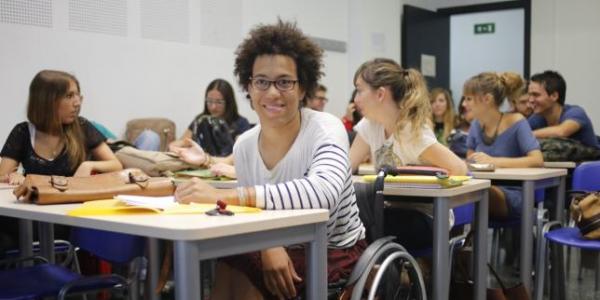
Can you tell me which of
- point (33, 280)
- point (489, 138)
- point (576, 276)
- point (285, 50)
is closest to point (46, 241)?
point (33, 280)

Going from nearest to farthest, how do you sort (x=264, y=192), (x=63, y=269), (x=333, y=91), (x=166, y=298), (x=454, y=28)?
(x=264, y=192), (x=63, y=269), (x=166, y=298), (x=333, y=91), (x=454, y=28)

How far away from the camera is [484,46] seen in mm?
8898

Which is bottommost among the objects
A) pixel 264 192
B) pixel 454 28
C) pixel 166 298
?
pixel 166 298

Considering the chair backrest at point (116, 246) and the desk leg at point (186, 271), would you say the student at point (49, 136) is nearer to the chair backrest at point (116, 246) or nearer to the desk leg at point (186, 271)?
the chair backrest at point (116, 246)

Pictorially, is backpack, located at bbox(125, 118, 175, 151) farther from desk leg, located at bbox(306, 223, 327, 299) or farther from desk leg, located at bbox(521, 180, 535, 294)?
desk leg, located at bbox(306, 223, 327, 299)

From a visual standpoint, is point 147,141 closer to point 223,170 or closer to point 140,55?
point 140,55

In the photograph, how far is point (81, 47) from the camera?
4.79 meters

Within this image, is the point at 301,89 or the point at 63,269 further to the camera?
the point at 63,269

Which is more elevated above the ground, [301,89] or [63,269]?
[301,89]

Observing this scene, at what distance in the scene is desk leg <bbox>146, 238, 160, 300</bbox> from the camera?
82.6 inches

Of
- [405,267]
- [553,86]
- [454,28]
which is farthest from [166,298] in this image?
[454,28]

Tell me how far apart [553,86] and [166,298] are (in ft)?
9.89

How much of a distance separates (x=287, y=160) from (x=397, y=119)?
3.51ft

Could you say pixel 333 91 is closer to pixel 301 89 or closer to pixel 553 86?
pixel 553 86
